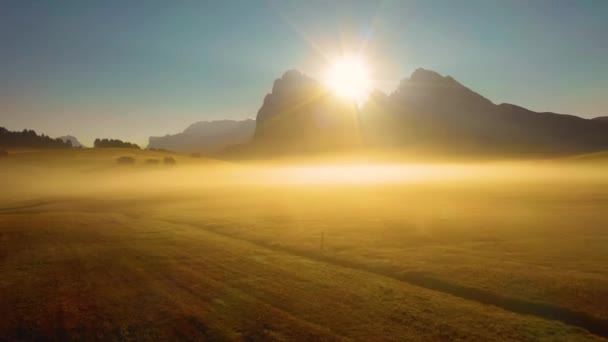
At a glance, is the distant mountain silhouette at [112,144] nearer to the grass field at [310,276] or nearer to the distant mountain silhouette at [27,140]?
the distant mountain silhouette at [27,140]

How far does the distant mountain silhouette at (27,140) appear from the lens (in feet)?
406

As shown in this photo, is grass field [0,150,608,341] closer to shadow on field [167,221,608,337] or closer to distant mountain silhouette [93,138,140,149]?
shadow on field [167,221,608,337]

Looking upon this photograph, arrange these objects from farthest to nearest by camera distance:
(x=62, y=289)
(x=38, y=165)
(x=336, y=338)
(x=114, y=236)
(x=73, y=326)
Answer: (x=38, y=165) → (x=114, y=236) → (x=62, y=289) → (x=73, y=326) → (x=336, y=338)

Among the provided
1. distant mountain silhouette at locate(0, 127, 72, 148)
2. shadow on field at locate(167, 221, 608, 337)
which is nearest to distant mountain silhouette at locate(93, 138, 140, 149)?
distant mountain silhouette at locate(0, 127, 72, 148)

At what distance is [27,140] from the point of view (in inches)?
5123

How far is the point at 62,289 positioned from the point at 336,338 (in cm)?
1164

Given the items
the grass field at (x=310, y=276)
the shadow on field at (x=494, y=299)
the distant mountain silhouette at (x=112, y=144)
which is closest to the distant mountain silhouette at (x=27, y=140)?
the distant mountain silhouette at (x=112, y=144)

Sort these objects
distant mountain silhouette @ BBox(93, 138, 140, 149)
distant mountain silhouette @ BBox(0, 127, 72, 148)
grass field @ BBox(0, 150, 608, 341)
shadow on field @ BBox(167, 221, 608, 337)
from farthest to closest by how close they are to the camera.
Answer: distant mountain silhouette @ BBox(93, 138, 140, 149), distant mountain silhouette @ BBox(0, 127, 72, 148), shadow on field @ BBox(167, 221, 608, 337), grass field @ BBox(0, 150, 608, 341)

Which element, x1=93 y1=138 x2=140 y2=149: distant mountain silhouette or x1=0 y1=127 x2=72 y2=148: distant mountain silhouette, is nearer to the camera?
x1=0 y1=127 x2=72 y2=148: distant mountain silhouette

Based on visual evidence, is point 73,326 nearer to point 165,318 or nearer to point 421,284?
point 165,318

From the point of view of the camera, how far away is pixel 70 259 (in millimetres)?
18328

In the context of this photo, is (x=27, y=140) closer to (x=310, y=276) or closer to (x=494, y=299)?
(x=310, y=276)

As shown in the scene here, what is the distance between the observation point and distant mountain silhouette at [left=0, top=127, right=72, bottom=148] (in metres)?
124

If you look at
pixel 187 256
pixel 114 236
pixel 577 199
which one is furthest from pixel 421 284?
pixel 577 199
